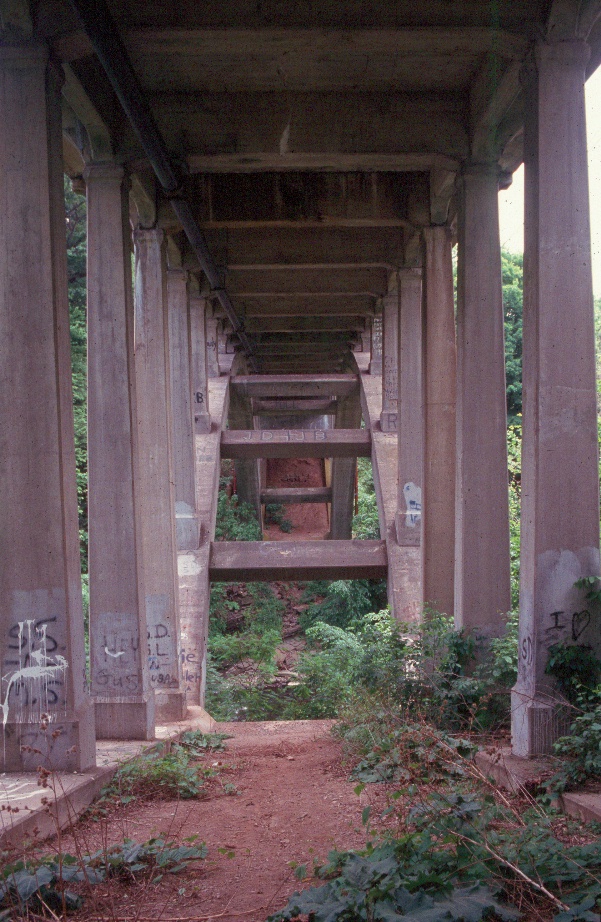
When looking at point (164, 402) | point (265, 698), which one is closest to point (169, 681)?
point (164, 402)

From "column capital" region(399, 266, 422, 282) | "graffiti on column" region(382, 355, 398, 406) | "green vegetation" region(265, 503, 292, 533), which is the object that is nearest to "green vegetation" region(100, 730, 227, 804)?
"column capital" region(399, 266, 422, 282)

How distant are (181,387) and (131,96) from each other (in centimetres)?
869

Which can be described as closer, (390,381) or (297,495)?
(390,381)

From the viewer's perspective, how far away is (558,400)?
7.21m

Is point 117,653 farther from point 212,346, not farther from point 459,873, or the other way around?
point 212,346

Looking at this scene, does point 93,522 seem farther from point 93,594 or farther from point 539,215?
point 539,215

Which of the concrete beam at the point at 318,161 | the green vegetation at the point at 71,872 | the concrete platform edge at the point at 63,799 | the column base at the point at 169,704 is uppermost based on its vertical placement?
the concrete beam at the point at 318,161

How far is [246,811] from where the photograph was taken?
7008 mm

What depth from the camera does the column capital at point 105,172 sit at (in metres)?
9.74

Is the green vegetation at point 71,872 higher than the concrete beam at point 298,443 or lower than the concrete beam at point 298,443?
lower

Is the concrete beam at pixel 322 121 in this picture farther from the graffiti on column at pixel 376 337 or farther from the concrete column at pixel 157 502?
the graffiti on column at pixel 376 337

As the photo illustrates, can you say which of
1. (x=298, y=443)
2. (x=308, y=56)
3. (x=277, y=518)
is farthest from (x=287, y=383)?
(x=277, y=518)

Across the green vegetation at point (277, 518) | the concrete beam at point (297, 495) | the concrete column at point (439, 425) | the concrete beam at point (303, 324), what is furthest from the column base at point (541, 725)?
the green vegetation at point (277, 518)

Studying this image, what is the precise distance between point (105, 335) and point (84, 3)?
3.92 metres
